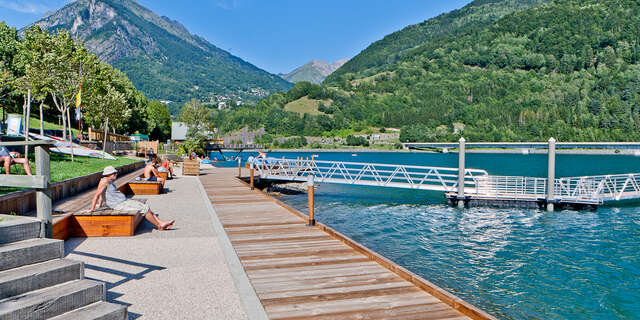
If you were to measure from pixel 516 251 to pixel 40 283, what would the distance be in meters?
12.6

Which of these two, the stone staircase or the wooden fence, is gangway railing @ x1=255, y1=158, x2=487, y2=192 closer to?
the stone staircase

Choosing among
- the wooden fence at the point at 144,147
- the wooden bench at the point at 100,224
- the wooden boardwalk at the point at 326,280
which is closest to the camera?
the wooden boardwalk at the point at 326,280

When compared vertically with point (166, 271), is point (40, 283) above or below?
above

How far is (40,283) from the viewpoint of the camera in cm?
385

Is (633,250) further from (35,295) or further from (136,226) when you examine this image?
(35,295)

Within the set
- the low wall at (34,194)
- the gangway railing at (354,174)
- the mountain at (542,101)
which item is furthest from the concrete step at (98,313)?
the mountain at (542,101)

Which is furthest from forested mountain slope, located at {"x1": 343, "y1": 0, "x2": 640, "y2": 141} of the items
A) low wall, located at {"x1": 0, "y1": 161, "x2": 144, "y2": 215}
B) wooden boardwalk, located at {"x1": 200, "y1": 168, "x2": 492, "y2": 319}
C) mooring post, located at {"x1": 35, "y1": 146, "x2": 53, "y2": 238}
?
mooring post, located at {"x1": 35, "y1": 146, "x2": 53, "y2": 238}

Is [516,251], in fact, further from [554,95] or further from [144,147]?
[554,95]

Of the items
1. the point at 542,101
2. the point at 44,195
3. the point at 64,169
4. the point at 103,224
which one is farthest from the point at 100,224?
the point at 542,101

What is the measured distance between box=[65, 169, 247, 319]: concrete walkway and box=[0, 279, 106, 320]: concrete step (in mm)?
557

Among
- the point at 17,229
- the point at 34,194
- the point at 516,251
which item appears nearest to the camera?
the point at 17,229

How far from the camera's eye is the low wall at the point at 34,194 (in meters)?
8.21

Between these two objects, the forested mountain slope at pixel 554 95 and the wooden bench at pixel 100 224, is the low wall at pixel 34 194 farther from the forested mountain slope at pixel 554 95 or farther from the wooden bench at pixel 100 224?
the forested mountain slope at pixel 554 95

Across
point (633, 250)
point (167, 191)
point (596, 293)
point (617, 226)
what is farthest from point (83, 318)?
point (617, 226)
